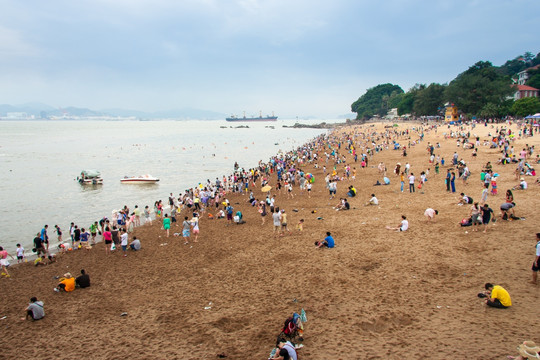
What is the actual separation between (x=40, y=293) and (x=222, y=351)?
753 cm

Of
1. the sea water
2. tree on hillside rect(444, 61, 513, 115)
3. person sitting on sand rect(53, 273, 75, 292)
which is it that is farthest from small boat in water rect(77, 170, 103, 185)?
tree on hillside rect(444, 61, 513, 115)

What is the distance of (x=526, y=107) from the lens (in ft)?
167

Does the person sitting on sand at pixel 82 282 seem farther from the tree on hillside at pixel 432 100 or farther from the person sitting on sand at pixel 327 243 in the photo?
the tree on hillside at pixel 432 100

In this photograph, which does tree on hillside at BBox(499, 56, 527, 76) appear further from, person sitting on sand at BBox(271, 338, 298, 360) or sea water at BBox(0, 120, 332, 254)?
person sitting on sand at BBox(271, 338, 298, 360)

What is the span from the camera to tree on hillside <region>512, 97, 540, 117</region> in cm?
5000

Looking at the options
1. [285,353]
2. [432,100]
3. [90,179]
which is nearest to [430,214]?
[285,353]

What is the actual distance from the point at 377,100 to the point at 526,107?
99.9 m

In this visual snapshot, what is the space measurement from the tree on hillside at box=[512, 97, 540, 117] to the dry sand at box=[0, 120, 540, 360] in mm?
46077

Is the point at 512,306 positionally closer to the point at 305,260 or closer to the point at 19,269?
the point at 305,260

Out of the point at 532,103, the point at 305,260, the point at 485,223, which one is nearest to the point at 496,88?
the point at 532,103

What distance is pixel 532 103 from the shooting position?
50.3 m

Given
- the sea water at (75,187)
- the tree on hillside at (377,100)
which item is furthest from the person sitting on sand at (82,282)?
the tree on hillside at (377,100)

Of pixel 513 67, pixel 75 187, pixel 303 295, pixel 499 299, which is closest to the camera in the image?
pixel 499 299

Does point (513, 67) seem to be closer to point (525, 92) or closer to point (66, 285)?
point (525, 92)
